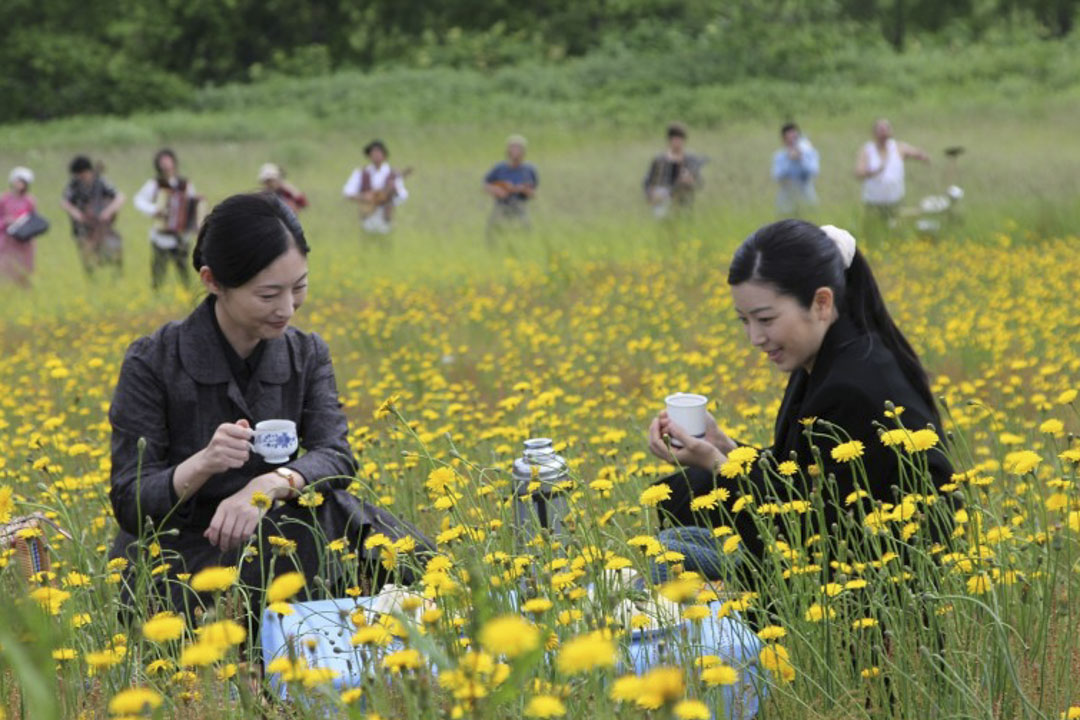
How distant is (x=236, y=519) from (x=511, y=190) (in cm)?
1037

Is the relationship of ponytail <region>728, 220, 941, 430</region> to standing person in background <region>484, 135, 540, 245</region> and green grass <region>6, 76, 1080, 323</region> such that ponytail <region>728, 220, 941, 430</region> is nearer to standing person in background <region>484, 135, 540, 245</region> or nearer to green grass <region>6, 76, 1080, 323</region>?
green grass <region>6, 76, 1080, 323</region>

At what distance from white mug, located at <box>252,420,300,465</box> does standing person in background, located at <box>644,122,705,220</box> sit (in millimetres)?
10364

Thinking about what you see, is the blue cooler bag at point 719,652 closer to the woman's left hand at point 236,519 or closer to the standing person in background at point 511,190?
the woman's left hand at point 236,519

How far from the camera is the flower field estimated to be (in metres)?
1.81

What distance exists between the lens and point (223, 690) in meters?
2.15

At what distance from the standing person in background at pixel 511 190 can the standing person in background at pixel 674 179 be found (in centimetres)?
122

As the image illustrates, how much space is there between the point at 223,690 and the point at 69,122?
31.6m

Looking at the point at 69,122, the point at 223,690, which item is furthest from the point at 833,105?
the point at 223,690

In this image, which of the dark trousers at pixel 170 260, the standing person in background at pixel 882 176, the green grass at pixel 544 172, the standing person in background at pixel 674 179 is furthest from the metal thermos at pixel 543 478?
the standing person in background at pixel 674 179

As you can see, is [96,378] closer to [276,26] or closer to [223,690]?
[223,690]

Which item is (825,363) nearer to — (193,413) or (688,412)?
(688,412)

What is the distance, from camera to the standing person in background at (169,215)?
1165cm

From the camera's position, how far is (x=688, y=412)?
333 centimetres

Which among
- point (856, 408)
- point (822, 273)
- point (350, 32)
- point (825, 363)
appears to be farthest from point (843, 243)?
point (350, 32)
